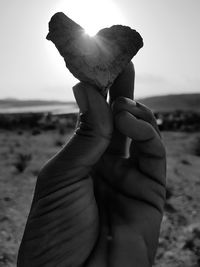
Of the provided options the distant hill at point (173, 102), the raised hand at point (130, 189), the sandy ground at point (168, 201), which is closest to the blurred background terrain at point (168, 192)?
the sandy ground at point (168, 201)

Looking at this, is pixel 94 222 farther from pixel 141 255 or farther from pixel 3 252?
pixel 3 252

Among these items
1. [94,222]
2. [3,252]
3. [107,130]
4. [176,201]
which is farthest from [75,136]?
[176,201]

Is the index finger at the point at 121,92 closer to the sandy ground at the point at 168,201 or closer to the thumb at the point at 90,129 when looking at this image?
the thumb at the point at 90,129

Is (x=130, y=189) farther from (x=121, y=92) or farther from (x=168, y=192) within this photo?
(x=168, y=192)

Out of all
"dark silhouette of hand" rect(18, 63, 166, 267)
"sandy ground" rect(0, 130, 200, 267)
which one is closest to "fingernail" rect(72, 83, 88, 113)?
"dark silhouette of hand" rect(18, 63, 166, 267)

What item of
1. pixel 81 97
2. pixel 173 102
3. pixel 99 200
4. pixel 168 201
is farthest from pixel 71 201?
pixel 173 102

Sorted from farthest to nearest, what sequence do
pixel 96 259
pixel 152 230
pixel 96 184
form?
1. pixel 96 184
2. pixel 152 230
3. pixel 96 259

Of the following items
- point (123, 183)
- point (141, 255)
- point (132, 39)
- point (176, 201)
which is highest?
point (132, 39)

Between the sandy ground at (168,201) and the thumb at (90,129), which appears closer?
the thumb at (90,129)
